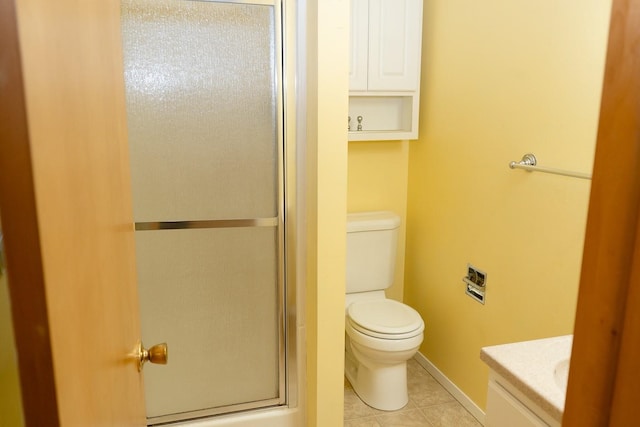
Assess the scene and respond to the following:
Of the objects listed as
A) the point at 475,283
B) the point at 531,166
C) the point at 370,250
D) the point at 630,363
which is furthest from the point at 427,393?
the point at 630,363

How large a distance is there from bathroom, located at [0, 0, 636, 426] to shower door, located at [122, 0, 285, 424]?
0.23 metres

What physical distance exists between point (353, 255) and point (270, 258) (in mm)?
768

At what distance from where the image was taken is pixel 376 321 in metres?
2.41

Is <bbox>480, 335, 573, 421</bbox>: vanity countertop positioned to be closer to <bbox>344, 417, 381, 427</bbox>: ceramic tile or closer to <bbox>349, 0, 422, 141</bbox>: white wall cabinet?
<bbox>344, 417, 381, 427</bbox>: ceramic tile

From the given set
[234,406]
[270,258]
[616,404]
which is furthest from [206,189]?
[616,404]

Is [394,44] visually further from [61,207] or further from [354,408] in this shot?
[61,207]

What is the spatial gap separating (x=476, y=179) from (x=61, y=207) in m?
2.10

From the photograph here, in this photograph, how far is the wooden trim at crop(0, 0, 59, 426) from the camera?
390 millimetres

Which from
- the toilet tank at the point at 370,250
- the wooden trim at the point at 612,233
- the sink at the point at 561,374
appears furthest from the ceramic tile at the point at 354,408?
the wooden trim at the point at 612,233

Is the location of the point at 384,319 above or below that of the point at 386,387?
above

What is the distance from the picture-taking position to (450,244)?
257 centimetres

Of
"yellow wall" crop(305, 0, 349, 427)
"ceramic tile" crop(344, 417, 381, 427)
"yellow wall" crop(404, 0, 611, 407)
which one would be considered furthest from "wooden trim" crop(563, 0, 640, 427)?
"ceramic tile" crop(344, 417, 381, 427)

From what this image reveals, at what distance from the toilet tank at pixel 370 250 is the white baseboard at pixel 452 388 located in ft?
1.76

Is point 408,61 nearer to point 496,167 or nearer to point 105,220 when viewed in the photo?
point 496,167
